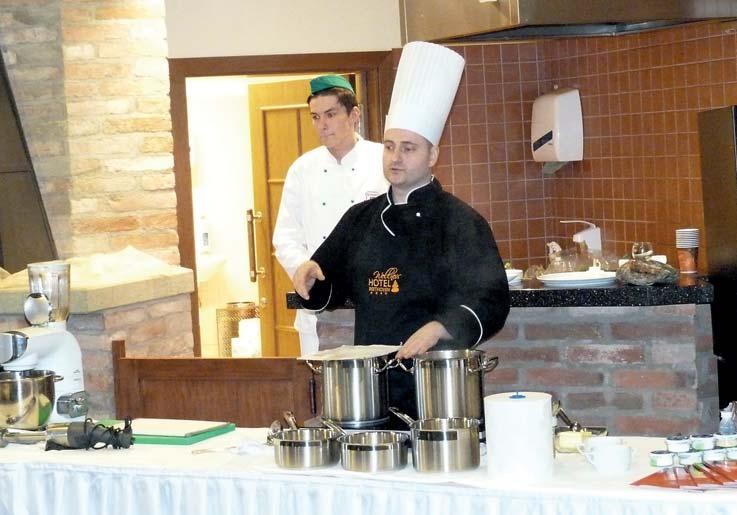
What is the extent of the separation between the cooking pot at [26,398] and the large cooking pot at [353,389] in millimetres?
728

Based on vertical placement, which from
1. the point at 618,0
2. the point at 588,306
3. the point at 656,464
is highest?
the point at 618,0

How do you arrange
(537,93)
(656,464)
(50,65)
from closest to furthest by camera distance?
(656,464), (50,65), (537,93)

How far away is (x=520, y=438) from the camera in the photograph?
236cm

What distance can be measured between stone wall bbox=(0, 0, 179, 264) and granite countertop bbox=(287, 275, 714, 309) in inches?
71.0

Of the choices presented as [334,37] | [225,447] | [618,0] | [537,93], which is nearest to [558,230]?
[537,93]

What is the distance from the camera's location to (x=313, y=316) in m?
5.01

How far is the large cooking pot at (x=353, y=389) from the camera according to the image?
278cm

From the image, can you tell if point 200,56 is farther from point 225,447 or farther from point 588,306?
point 225,447

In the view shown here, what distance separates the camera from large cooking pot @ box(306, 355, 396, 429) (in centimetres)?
278

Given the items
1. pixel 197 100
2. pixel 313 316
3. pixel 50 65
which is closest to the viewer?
pixel 313 316

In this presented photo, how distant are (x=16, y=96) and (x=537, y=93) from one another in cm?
268

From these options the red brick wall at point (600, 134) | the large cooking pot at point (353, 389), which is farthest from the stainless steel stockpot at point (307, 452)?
the red brick wall at point (600, 134)

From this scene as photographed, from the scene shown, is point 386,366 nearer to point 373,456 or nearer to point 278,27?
point 373,456

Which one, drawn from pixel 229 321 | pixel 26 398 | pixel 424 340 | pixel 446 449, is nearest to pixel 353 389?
pixel 424 340
